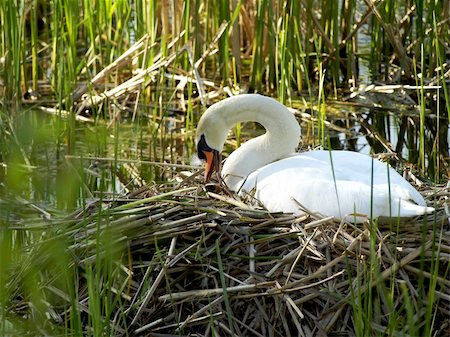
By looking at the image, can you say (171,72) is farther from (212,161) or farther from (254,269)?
(254,269)

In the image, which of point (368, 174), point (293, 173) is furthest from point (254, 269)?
point (368, 174)

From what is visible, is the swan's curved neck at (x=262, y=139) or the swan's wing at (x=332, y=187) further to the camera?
the swan's curved neck at (x=262, y=139)

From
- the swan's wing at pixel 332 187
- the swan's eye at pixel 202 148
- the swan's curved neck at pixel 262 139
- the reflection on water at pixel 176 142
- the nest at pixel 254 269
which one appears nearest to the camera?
the nest at pixel 254 269

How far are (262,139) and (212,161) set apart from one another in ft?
0.86

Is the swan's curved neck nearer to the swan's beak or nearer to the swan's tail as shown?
the swan's beak

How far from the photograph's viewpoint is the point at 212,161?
4.80 meters

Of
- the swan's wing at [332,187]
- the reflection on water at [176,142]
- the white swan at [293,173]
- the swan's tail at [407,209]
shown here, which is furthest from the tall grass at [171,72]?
the swan's tail at [407,209]

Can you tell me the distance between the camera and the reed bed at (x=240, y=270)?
365 cm

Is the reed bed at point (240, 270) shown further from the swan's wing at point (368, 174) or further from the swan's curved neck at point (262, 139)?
the swan's curved neck at point (262, 139)

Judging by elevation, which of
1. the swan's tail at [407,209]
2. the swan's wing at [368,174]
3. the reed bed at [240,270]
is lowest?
the reed bed at [240,270]

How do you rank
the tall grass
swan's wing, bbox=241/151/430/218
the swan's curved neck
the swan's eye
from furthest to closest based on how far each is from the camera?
1. the tall grass
2. the swan's eye
3. the swan's curved neck
4. swan's wing, bbox=241/151/430/218

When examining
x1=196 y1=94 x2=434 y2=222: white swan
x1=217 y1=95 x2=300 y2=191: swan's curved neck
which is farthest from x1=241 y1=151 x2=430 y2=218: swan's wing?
x1=217 y1=95 x2=300 y2=191: swan's curved neck

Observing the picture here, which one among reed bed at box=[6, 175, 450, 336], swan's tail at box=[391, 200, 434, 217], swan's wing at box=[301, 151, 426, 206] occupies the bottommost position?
reed bed at box=[6, 175, 450, 336]

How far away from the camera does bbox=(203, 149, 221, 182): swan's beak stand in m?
4.77
